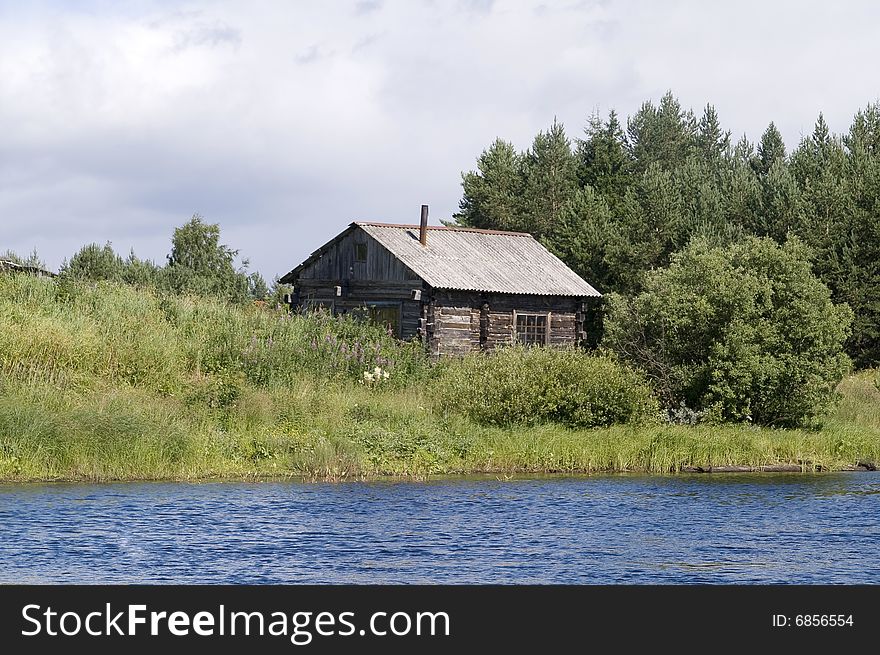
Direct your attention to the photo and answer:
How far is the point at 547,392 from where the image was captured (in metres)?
33.4

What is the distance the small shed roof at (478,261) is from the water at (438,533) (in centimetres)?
1961

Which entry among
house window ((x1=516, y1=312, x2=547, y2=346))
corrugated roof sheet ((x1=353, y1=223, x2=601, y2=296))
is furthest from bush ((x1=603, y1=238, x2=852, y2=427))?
house window ((x1=516, y1=312, x2=547, y2=346))

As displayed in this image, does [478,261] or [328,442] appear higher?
[478,261]

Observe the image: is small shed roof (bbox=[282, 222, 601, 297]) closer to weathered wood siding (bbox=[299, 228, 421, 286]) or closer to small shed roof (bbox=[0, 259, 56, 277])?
weathered wood siding (bbox=[299, 228, 421, 286])

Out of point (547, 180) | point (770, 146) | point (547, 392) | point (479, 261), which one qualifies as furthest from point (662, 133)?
point (547, 392)

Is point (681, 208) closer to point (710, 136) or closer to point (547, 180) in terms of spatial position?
point (547, 180)

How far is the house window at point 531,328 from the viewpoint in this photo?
161ft

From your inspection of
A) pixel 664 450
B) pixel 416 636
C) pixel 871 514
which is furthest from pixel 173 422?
pixel 416 636

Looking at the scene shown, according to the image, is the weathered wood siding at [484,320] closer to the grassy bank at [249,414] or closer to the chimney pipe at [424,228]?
the chimney pipe at [424,228]

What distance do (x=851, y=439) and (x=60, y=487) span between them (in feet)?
69.0

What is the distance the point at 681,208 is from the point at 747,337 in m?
30.4

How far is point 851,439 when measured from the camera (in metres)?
36.1

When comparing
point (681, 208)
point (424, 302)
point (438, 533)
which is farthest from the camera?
point (681, 208)

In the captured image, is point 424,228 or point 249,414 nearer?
point 249,414
